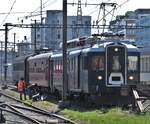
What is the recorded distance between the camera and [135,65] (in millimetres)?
27359

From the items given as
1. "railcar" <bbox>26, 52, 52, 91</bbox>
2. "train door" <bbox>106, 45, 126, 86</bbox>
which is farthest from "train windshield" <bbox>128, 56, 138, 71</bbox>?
"railcar" <bbox>26, 52, 52, 91</bbox>

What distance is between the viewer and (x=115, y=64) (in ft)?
88.6

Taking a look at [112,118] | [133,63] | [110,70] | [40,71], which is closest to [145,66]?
[40,71]

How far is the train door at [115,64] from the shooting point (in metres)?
26.8

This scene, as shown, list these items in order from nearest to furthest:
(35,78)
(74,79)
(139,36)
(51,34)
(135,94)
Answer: (135,94) < (74,79) < (35,78) < (139,36) < (51,34)

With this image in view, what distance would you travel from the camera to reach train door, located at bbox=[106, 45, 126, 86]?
88.0 ft

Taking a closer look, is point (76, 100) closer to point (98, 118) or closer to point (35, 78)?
point (98, 118)

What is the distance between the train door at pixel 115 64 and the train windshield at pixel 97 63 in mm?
338

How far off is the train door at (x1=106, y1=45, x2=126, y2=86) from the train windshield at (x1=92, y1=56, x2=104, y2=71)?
338mm

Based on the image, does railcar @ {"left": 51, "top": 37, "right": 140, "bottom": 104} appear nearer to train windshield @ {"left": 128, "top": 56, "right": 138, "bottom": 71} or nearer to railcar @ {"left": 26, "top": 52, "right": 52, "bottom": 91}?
train windshield @ {"left": 128, "top": 56, "right": 138, "bottom": 71}

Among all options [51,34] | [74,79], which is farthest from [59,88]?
[51,34]

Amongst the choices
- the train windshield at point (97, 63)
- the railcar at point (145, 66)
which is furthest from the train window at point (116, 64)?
the railcar at point (145, 66)

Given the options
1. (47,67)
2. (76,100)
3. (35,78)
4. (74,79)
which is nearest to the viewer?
(74,79)

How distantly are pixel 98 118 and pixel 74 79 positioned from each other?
8.68m
